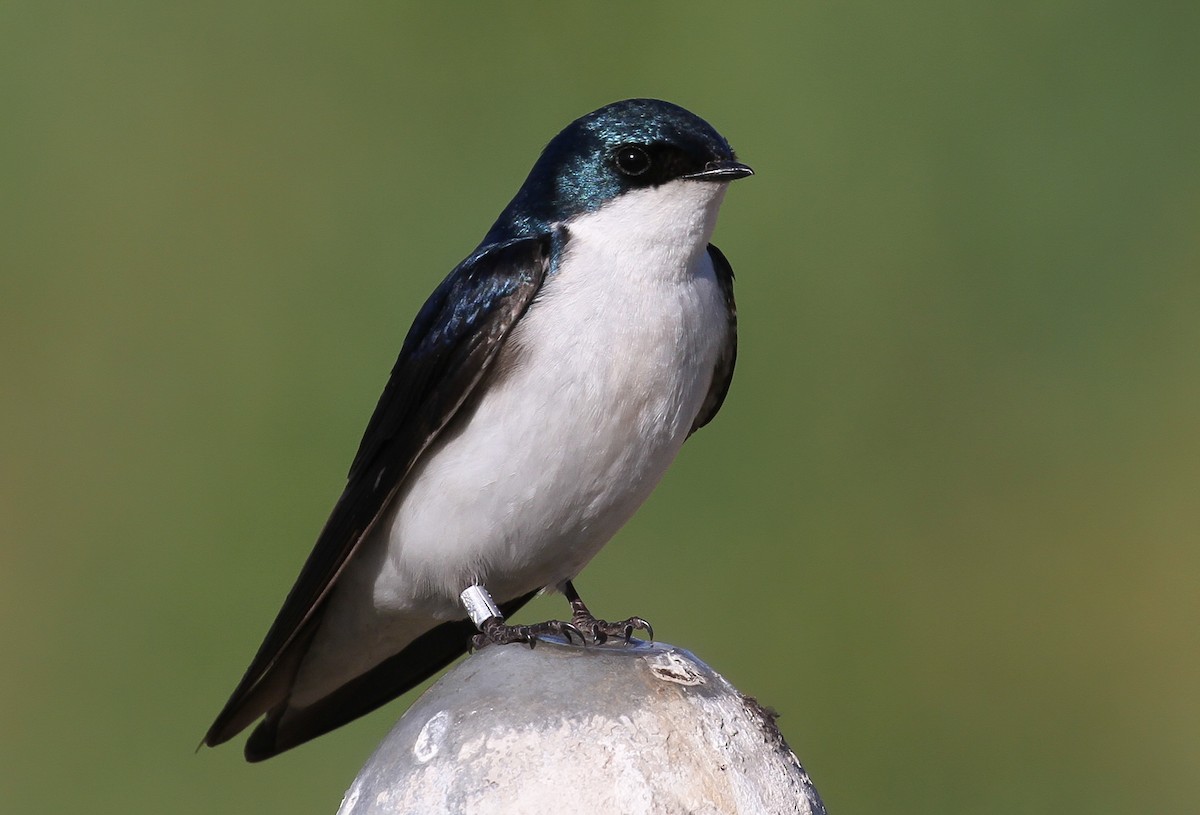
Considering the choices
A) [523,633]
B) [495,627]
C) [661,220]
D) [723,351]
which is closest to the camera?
[523,633]

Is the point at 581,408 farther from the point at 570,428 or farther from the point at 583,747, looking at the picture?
the point at 583,747

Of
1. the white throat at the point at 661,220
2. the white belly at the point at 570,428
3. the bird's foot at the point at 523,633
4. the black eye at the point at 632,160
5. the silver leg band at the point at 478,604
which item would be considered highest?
the black eye at the point at 632,160

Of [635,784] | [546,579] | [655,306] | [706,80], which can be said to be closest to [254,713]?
[546,579]

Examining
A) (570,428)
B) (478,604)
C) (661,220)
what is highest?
(661,220)

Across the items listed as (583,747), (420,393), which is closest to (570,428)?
(420,393)

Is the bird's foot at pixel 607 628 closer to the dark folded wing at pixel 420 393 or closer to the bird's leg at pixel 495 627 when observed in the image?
the bird's leg at pixel 495 627

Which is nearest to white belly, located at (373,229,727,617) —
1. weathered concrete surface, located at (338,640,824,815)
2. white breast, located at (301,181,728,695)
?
white breast, located at (301,181,728,695)

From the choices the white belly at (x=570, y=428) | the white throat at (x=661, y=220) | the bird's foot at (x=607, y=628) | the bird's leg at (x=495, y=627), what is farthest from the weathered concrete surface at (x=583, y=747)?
the white throat at (x=661, y=220)
